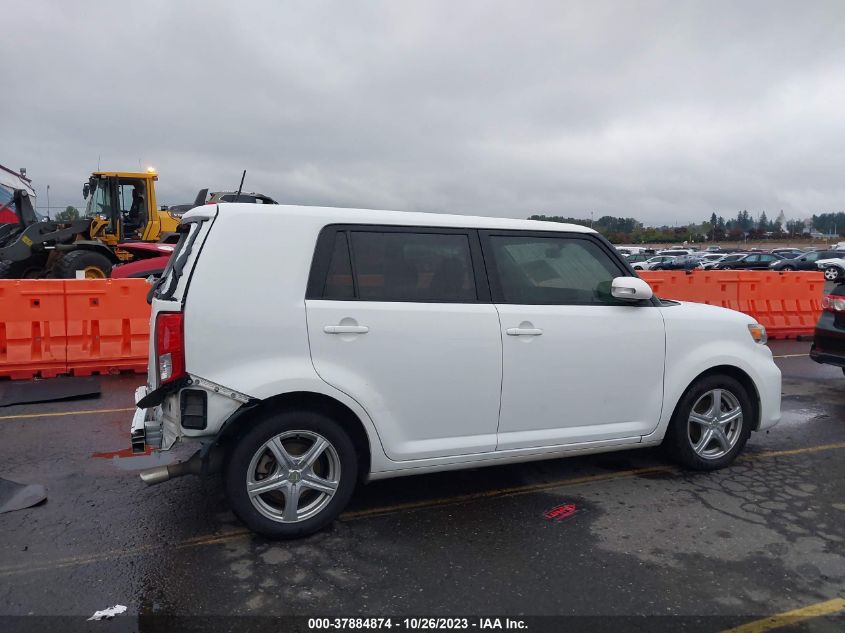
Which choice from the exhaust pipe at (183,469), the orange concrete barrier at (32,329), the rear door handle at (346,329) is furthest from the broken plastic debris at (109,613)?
the orange concrete barrier at (32,329)

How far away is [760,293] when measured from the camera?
11.5 metres

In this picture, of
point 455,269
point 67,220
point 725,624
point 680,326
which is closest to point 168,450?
point 455,269

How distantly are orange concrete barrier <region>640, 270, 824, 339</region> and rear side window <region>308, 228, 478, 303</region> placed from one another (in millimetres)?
7642

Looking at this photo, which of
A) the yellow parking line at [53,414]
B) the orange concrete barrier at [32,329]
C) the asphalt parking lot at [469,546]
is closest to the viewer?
the asphalt parking lot at [469,546]

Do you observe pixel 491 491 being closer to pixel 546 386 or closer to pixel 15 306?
pixel 546 386

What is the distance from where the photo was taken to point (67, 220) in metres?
14.8

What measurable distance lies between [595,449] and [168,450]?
8.78 ft

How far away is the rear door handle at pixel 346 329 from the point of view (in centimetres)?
353

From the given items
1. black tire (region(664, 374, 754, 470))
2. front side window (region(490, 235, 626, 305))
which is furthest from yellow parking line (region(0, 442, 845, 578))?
front side window (region(490, 235, 626, 305))

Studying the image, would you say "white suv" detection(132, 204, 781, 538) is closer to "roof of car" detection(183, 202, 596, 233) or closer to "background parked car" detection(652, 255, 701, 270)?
"roof of car" detection(183, 202, 596, 233)

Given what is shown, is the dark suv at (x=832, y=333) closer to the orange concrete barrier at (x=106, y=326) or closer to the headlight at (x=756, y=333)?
the headlight at (x=756, y=333)

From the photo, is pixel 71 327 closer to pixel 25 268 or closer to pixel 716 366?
pixel 716 366

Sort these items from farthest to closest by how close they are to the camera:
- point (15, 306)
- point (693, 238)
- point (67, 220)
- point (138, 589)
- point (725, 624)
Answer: point (693, 238)
point (67, 220)
point (15, 306)
point (138, 589)
point (725, 624)

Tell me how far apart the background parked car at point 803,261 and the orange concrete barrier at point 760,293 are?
93.6 ft
